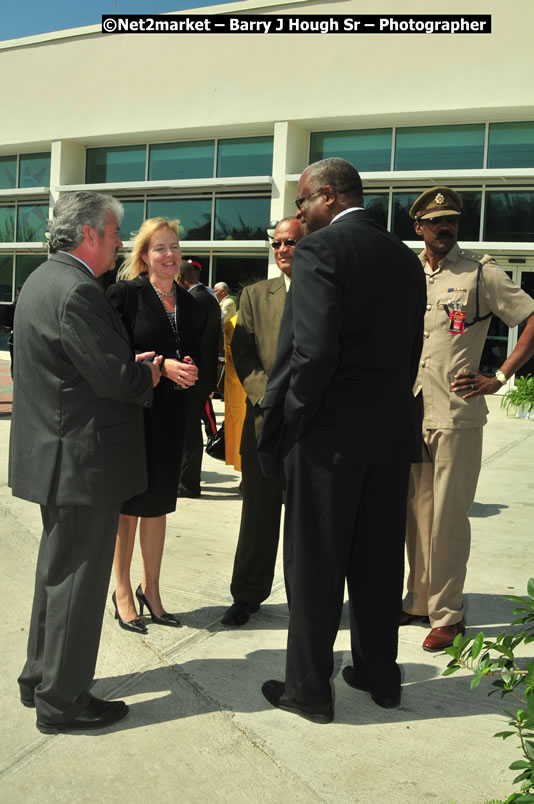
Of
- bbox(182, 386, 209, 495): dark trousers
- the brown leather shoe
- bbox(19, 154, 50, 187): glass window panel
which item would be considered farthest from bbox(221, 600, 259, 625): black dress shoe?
bbox(19, 154, 50, 187): glass window panel

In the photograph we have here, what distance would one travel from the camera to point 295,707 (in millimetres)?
2984

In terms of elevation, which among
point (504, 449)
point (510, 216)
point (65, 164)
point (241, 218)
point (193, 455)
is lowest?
point (504, 449)

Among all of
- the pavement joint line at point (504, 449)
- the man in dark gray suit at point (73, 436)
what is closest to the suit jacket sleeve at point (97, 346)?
the man in dark gray suit at point (73, 436)

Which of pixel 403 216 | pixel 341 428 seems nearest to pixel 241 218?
pixel 403 216

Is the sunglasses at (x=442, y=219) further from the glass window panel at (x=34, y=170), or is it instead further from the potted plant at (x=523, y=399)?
the glass window panel at (x=34, y=170)

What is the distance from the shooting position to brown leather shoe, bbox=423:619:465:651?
3.65m

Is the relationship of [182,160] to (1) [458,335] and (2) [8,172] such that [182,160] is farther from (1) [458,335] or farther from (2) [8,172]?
(1) [458,335]

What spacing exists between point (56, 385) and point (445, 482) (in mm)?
1973

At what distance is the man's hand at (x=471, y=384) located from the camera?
3643 millimetres

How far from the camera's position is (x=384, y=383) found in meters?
2.90

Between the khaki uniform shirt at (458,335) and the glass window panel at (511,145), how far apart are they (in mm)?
13165

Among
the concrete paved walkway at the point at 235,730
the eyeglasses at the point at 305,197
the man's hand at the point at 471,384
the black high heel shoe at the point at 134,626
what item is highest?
the eyeglasses at the point at 305,197

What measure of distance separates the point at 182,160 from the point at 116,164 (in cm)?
243

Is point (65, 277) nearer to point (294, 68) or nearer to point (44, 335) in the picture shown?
point (44, 335)
